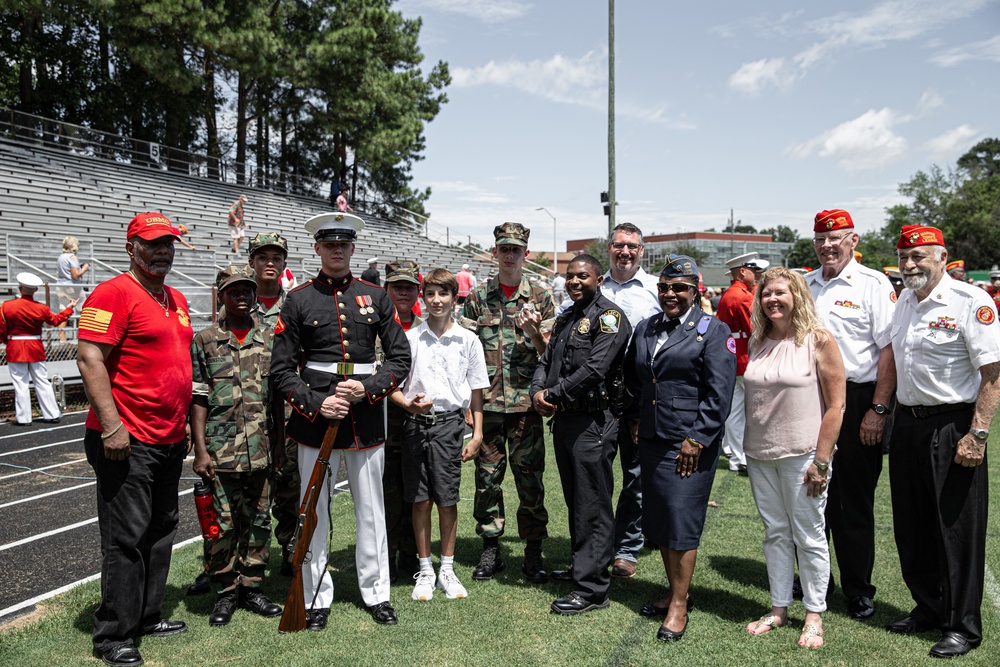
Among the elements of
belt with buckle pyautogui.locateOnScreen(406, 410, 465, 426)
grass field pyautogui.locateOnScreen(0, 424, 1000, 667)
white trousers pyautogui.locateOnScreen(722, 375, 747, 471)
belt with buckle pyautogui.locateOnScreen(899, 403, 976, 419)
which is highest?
belt with buckle pyautogui.locateOnScreen(899, 403, 976, 419)

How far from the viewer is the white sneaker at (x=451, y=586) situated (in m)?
4.80

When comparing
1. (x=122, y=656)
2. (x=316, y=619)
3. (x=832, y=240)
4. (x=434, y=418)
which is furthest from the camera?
(x=434, y=418)

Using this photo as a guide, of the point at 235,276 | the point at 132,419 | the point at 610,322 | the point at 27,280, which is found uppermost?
the point at 27,280

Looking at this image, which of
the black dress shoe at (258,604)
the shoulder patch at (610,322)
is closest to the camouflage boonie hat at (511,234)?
the shoulder patch at (610,322)

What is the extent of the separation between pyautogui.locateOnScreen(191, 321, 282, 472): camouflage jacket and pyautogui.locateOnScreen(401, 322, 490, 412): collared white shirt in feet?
3.04

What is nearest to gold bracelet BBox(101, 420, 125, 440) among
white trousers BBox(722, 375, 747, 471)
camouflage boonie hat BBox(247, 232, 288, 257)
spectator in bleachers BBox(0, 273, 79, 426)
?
camouflage boonie hat BBox(247, 232, 288, 257)

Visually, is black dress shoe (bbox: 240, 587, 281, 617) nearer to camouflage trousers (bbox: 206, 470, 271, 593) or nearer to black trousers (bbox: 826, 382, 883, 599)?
camouflage trousers (bbox: 206, 470, 271, 593)

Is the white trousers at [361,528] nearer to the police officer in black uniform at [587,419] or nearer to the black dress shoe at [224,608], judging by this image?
the black dress shoe at [224,608]

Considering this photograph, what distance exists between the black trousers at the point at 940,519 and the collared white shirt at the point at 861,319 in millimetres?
371

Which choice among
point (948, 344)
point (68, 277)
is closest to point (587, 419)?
point (948, 344)

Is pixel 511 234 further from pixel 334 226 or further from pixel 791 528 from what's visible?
pixel 791 528

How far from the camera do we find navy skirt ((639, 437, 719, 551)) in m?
4.21

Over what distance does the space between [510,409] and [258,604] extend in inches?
79.8

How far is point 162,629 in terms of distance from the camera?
4.29 meters
